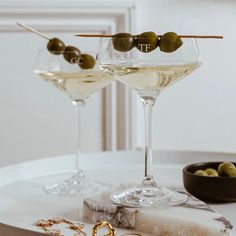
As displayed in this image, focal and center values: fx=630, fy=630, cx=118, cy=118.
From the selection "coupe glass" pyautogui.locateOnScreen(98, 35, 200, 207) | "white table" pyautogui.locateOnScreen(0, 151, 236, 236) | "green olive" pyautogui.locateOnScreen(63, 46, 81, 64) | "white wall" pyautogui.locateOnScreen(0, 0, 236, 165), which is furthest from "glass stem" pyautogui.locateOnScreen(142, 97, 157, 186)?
"white wall" pyautogui.locateOnScreen(0, 0, 236, 165)

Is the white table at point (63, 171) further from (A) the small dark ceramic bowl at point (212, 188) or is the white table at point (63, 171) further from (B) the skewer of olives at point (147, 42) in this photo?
(B) the skewer of olives at point (147, 42)

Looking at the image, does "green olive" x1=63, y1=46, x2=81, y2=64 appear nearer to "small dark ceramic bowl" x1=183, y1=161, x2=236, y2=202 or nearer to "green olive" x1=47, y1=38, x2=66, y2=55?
"green olive" x1=47, y1=38, x2=66, y2=55

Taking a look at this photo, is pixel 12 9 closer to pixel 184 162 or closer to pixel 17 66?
pixel 17 66

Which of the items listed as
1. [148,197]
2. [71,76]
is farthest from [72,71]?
[148,197]

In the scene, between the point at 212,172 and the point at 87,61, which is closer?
the point at 212,172

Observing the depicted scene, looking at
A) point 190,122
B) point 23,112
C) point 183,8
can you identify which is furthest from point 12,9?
point 190,122

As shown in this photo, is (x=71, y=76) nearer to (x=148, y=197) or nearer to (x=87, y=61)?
(x=87, y=61)
